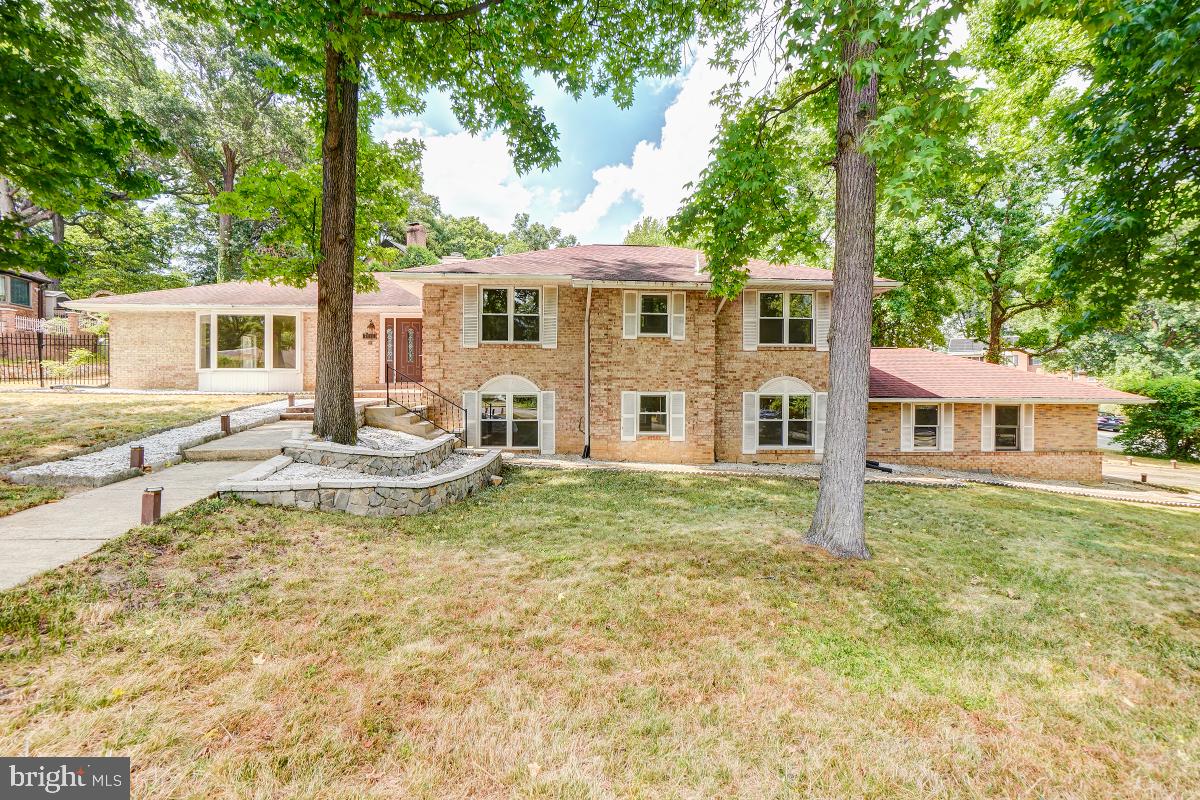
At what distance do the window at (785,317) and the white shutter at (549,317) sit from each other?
229 inches

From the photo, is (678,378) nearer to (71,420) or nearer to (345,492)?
(345,492)

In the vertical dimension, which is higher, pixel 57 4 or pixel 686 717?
pixel 57 4

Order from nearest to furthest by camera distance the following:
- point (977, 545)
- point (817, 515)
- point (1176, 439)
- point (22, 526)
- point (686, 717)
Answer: point (686, 717) → point (22, 526) → point (817, 515) → point (977, 545) → point (1176, 439)

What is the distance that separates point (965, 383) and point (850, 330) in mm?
13115

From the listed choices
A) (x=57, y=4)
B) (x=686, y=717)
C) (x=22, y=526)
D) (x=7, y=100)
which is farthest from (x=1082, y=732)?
(x=57, y=4)

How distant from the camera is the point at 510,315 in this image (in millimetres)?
12188

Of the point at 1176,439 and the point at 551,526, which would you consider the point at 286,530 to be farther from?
the point at 1176,439

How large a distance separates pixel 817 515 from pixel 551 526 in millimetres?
3495

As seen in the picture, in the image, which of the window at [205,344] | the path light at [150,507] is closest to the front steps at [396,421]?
the path light at [150,507]

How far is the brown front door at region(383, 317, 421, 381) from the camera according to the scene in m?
16.0

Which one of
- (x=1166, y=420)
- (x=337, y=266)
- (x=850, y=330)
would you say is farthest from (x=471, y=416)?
(x=1166, y=420)

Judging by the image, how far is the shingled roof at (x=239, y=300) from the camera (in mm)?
15469

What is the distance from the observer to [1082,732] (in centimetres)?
279

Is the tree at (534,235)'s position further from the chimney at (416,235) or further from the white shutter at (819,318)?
the white shutter at (819,318)
